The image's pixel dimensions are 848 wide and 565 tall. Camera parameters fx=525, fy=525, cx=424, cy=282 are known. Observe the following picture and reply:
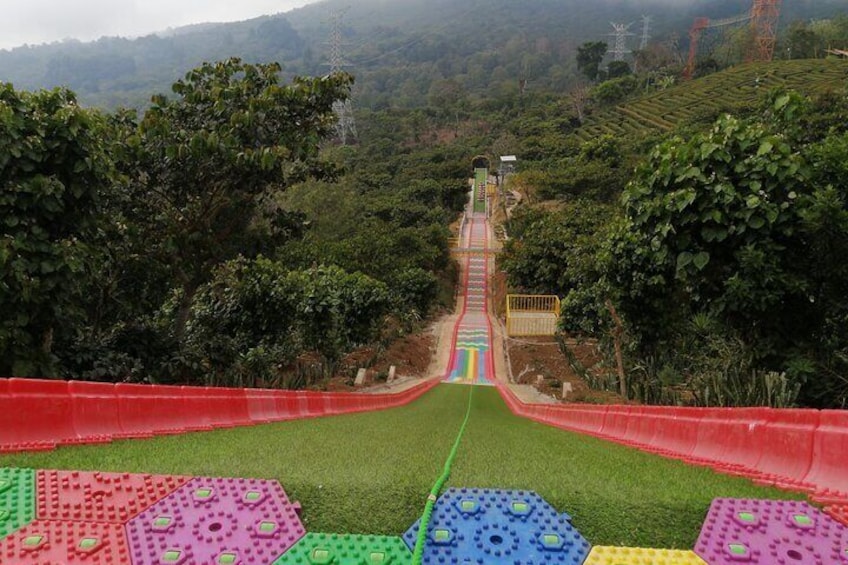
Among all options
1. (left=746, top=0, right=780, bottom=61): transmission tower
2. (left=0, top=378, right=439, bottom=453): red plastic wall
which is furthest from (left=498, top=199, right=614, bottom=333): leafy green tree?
(left=746, top=0, right=780, bottom=61): transmission tower

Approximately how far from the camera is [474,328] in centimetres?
2888

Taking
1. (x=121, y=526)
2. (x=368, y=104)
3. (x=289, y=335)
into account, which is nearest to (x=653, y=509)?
(x=121, y=526)

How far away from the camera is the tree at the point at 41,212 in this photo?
5.77 metres

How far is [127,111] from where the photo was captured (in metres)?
9.43

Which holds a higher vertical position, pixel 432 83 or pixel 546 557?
pixel 432 83

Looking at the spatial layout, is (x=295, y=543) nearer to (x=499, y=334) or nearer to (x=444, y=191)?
(x=499, y=334)

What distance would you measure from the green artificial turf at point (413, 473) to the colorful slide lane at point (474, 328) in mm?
16331

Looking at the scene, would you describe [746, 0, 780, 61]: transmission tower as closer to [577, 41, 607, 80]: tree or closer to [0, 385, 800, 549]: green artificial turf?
[577, 41, 607, 80]: tree

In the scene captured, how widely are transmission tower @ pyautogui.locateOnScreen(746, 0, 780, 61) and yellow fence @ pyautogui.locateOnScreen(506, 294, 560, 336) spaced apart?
75.9m

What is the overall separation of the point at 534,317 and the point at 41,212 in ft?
76.7

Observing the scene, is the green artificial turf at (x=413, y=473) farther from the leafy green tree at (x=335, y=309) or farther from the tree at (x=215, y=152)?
the leafy green tree at (x=335, y=309)

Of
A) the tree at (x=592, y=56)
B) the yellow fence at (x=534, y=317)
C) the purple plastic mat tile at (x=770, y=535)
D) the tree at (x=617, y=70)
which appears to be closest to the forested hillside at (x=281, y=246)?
the purple plastic mat tile at (x=770, y=535)

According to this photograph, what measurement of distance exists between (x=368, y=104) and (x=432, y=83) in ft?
95.0

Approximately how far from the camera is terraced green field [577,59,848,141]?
61.5 m
